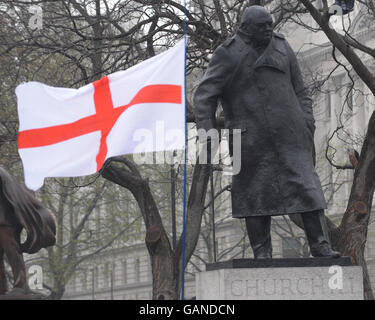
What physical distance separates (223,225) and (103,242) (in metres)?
12.7

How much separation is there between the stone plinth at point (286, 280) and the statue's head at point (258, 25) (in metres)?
2.13

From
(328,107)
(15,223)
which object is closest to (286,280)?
(15,223)

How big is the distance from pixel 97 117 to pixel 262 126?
1644 millimetres

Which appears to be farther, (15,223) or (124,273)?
(124,273)

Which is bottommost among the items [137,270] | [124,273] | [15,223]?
[15,223]

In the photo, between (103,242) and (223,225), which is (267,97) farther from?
(223,225)

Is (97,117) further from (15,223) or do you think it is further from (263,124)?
(15,223)

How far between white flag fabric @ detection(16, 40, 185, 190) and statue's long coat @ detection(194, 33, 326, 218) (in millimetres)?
395

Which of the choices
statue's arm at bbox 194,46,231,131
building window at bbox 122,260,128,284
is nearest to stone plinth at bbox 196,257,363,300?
statue's arm at bbox 194,46,231,131

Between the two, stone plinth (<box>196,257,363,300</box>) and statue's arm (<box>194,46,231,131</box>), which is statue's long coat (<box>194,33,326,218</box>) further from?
stone plinth (<box>196,257,363,300</box>)

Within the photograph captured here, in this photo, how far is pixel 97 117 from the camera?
10.2m

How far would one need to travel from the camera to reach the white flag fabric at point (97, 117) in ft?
32.4

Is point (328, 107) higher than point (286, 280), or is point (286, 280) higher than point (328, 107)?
point (328, 107)
